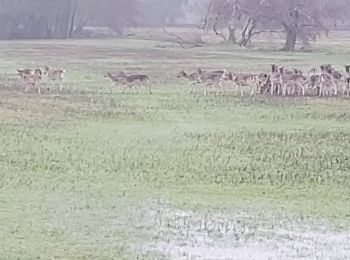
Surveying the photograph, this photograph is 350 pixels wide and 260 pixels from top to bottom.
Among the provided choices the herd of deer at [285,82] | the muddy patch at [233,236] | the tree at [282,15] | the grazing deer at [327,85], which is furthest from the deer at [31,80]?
the tree at [282,15]

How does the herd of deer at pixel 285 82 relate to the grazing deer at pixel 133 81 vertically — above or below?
above

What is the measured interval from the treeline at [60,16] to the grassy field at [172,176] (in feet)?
143

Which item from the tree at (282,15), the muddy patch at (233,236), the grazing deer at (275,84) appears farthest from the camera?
the tree at (282,15)

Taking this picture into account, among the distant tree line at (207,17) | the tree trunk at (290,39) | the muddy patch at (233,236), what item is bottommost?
the muddy patch at (233,236)

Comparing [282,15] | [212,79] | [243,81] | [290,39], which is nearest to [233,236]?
[243,81]

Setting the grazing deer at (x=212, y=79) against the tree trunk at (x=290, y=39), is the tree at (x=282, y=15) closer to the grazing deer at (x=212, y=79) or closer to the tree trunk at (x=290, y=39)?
the tree trunk at (x=290, y=39)

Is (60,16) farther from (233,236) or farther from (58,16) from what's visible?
(233,236)

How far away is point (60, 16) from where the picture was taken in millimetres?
71562

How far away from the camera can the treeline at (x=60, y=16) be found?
68.4 meters

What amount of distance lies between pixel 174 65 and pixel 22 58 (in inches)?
250

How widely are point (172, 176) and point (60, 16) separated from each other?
2344 inches

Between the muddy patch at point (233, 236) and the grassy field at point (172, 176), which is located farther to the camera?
the grassy field at point (172, 176)

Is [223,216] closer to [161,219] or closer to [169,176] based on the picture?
[161,219]

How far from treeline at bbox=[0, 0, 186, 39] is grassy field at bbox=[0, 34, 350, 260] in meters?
43.6
